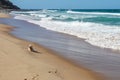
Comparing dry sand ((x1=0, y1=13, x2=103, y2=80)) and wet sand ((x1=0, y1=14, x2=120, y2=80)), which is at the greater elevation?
dry sand ((x1=0, y1=13, x2=103, y2=80))

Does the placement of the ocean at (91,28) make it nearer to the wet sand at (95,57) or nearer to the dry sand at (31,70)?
the wet sand at (95,57)

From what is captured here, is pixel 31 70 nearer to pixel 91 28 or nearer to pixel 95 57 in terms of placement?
pixel 95 57

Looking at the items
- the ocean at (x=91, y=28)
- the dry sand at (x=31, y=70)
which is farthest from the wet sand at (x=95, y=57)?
the ocean at (x=91, y=28)

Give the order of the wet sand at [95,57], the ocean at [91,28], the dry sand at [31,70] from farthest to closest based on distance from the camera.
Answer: the ocean at [91,28] < the wet sand at [95,57] < the dry sand at [31,70]

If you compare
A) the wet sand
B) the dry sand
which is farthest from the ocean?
the dry sand

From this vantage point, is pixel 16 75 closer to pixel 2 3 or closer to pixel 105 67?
pixel 105 67

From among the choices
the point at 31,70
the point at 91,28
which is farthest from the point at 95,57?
the point at 91,28

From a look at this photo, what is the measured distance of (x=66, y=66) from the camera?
7930 millimetres

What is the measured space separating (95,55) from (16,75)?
4.57m

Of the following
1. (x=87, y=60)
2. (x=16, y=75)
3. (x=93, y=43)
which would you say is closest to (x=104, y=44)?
(x=93, y=43)

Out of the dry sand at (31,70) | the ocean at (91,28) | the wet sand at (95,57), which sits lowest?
the ocean at (91,28)

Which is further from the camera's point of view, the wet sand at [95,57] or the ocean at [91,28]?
the ocean at [91,28]

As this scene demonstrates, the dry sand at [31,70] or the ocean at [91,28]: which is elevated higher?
the dry sand at [31,70]

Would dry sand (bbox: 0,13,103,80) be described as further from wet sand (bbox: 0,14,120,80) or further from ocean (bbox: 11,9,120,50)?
ocean (bbox: 11,9,120,50)
